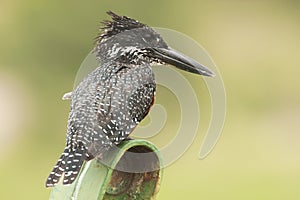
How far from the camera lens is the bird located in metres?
3.16

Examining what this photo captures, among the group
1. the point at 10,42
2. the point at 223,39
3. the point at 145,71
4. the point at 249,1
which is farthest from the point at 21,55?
the point at 145,71

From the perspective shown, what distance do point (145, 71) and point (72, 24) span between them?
Answer: 5082 millimetres

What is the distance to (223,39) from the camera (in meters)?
9.49

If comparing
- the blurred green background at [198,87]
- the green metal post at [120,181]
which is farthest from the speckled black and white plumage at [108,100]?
the blurred green background at [198,87]

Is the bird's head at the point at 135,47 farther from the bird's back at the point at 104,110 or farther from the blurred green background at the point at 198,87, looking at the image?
the blurred green background at the point at 198,87

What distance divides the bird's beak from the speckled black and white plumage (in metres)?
0.09

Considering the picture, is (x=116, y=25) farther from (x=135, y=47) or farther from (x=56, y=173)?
(x=56, y=173)

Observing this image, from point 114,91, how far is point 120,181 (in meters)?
0.70

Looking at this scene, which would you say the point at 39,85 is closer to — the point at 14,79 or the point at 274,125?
the point at 14,79

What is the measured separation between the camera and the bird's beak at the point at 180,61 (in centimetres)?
345

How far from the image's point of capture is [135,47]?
11.8 feet

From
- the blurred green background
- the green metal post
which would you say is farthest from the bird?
the blurred green background

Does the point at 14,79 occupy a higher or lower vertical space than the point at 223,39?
lower

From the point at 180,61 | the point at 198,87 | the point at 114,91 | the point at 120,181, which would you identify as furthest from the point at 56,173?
the point at 198,87
